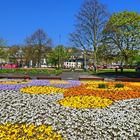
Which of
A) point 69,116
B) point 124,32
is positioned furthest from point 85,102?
point 124,32

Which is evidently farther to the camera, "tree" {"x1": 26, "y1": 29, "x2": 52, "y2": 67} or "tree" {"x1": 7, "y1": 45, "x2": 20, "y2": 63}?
"tree" {"x1": 7, "y1": 45, "x2": 20, "y2": 63}

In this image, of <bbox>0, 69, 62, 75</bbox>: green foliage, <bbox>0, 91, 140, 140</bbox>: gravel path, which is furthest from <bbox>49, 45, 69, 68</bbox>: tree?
<bbox>0, 91, 140, 140</bbox>: gravel path

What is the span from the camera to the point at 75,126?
34.0 feet

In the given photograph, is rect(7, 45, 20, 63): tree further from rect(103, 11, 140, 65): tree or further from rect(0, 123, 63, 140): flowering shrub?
rect(0, 123, 63, 140): flowering shrub

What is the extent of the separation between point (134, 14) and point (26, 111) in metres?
51.7

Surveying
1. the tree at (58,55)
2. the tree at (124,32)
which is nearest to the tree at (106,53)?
the tree at (124,32)

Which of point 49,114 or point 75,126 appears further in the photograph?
point 49,114

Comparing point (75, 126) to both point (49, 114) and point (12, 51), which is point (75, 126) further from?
point (12, 51)

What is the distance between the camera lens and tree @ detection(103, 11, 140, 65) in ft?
198

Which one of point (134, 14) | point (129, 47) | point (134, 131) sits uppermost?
point (134, 14)

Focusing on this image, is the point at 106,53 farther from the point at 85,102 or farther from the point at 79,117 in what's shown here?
the point at 79,117

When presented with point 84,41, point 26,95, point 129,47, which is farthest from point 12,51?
point 26,95

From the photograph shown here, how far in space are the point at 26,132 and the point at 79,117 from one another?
1.94 metres

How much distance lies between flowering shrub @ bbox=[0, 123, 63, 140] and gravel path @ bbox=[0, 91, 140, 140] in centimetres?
26
